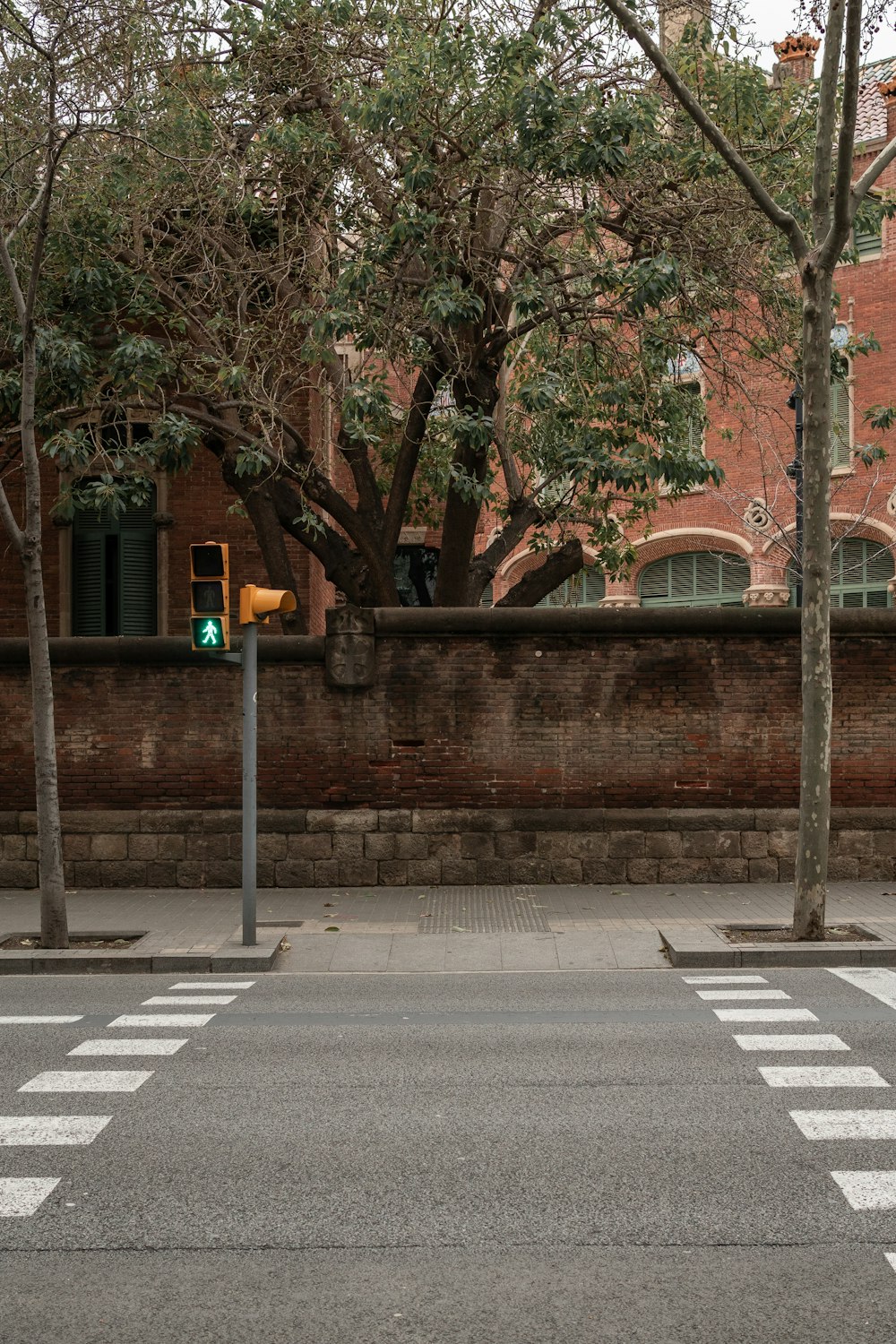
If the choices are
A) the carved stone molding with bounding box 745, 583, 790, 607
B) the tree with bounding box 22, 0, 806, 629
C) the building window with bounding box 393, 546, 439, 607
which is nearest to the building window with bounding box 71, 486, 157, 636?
the tree with bounding box 22, 0, 806, 629

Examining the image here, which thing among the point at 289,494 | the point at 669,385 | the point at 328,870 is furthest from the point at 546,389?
the point at 328,870

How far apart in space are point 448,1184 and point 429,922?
7192 millimetres

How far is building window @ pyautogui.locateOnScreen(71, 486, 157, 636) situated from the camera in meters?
20.2

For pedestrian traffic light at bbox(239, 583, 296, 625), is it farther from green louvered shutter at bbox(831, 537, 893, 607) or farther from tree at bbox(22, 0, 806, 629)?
green louvered shutter at bbox(831, 537, 893, 607)

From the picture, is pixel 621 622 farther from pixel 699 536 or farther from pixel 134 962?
pixel 699 536

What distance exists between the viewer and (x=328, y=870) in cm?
1438

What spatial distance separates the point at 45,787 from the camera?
11.4m

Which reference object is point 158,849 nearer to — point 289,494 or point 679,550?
point 289,494

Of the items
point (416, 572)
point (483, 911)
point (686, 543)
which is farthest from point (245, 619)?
point (686, 543)

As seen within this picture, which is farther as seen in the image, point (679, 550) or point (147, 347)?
point (679, 550)

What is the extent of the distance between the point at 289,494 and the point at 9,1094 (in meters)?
10.1

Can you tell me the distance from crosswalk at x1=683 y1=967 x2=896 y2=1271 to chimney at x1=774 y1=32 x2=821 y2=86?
23.8 meters

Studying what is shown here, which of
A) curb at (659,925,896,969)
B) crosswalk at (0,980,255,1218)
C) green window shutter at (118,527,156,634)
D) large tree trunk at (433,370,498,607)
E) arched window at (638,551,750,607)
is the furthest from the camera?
arched window at (638,551,750,607)

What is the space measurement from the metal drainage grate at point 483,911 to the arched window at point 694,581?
64.1 feet
